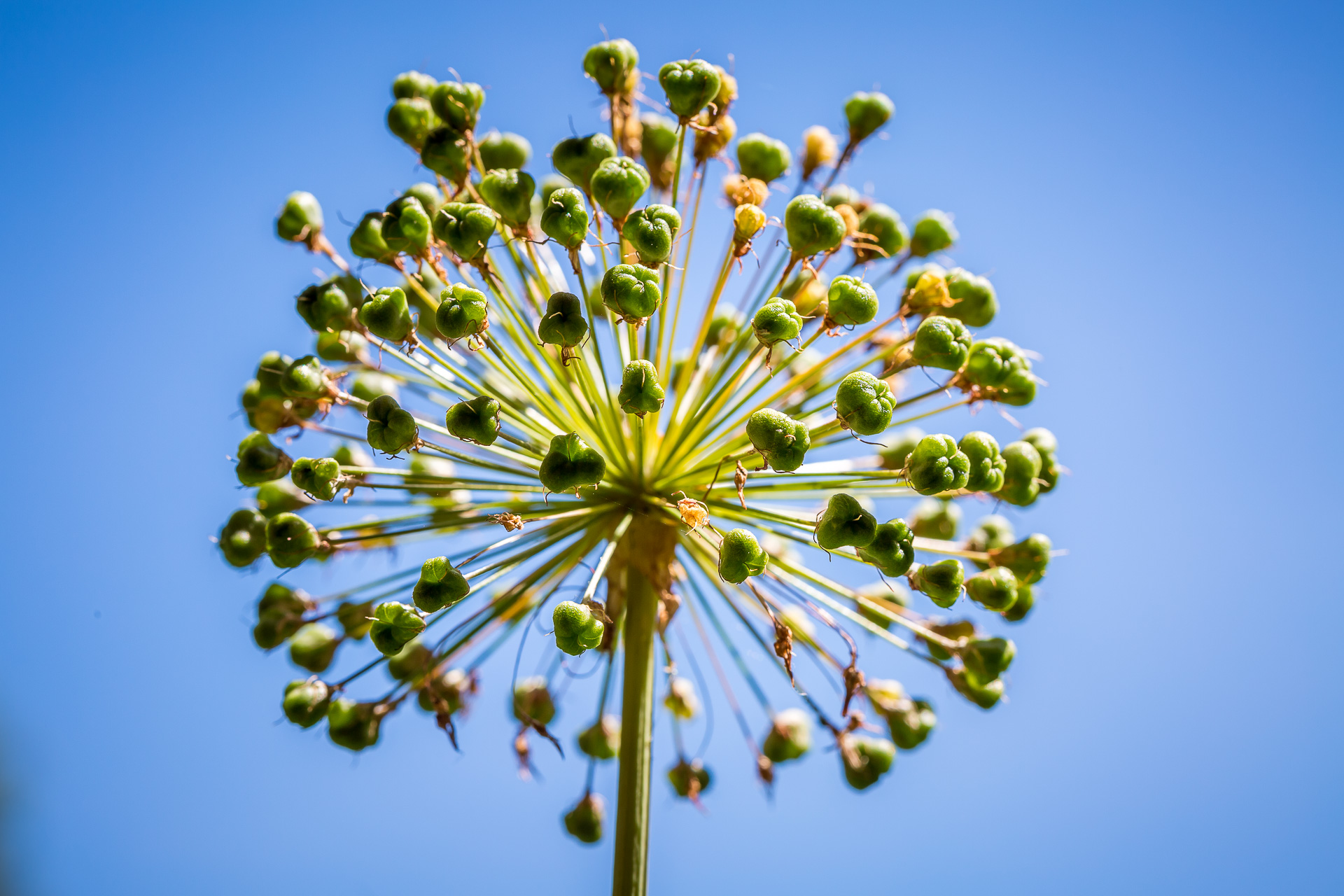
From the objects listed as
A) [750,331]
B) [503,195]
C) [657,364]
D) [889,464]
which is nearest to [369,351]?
[503,195]

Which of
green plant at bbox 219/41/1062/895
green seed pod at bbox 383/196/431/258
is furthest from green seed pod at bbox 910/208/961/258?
green seed pod at bbox 383/196/431/258

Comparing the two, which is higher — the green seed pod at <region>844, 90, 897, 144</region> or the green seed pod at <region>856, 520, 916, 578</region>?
the green seed pod at <region>844, 90, 897, 144</region>

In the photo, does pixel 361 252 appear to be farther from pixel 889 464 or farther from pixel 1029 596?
pixel 1029 596

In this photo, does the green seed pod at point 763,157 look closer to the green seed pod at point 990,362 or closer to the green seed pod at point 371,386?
the green seed pod at point 990,362

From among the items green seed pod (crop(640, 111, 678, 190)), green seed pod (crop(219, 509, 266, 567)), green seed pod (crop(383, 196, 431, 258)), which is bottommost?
green seed pod (crop(219, 509, 266, 567))

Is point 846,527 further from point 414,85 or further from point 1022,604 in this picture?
point 414,85

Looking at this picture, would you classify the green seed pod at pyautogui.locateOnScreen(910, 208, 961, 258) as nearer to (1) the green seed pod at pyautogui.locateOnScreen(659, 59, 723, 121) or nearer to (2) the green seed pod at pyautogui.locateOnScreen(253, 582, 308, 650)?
(1) the green seed pod at pyautogui.locateOnScreen(659, 59, 723, 121)
